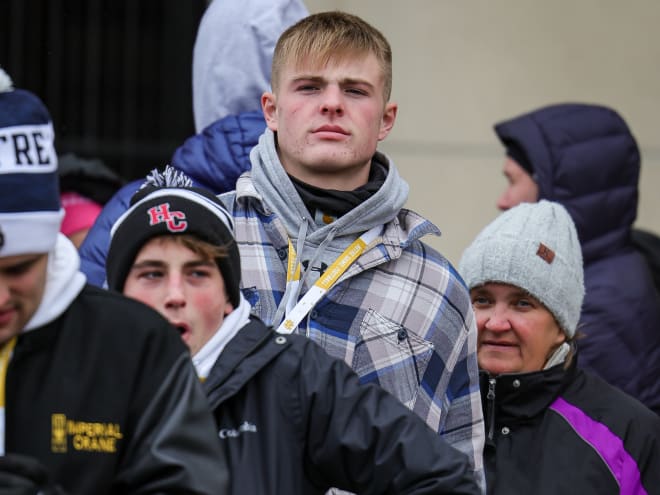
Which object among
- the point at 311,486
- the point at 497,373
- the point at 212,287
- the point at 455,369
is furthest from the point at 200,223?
the point at 497,373

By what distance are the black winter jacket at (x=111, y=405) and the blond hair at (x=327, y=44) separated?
1.49 metres

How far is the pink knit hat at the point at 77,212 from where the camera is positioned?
5965mm

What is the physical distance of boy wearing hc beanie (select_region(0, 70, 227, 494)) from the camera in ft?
9.43

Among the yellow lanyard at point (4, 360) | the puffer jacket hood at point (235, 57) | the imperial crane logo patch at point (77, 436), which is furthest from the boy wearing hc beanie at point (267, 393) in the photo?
the puffer jacket hood at point (235, 57)

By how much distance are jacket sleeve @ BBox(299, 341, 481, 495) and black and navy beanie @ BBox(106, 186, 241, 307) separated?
12.4 inches

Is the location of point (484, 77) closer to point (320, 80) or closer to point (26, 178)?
point (320, 80)

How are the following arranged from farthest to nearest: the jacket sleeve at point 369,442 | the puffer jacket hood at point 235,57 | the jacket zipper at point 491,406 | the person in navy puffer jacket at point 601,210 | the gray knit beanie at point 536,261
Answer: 1. the person in navy puffer jacket at point 601,210
2. the puffer jacket hood at point 235,57
3. the gray knit beanie at point 536,261
4. the jacket zipper at point 491,406
5. the jacket sleeve at point 369,442

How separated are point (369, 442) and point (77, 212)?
297 cm

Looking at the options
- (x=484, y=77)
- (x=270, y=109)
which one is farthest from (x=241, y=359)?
(x=484, y=77)

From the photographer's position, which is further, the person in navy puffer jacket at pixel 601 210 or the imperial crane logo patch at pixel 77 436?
the person in navy puffer jacket at pixel 601 210

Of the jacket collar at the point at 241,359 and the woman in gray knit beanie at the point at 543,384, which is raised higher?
the jacket collar at the point at 241,359

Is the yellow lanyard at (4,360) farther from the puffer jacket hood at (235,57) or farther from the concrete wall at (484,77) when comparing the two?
the concrete wall at (484,77)

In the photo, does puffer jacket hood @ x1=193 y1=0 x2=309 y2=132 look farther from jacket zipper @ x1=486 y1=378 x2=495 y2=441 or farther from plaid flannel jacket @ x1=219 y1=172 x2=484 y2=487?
jacket zipper @ x1=486 y1=378 x2=495 y2=441

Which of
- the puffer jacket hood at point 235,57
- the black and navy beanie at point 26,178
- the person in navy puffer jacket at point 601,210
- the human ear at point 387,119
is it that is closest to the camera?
the black and navy beanie at point 26,178
